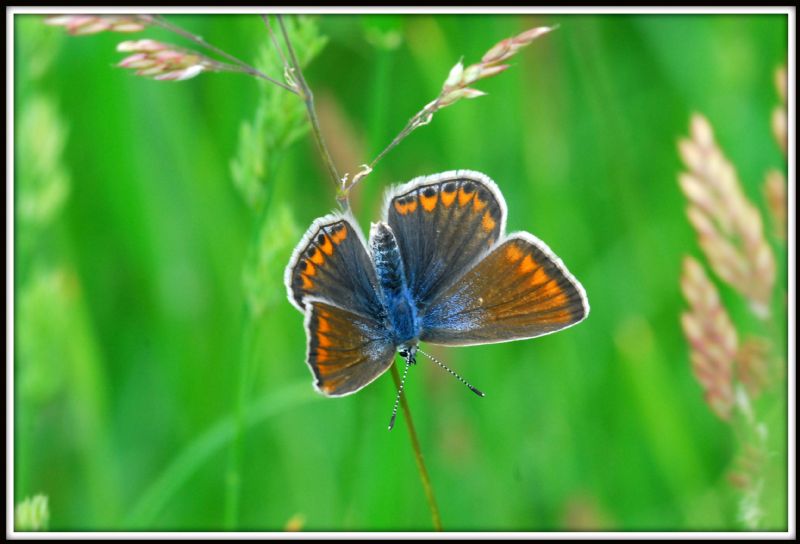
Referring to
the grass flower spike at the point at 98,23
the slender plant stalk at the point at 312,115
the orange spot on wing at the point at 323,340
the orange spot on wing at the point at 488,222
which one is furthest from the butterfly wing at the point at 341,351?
the grass flower spike at the point at 98,23

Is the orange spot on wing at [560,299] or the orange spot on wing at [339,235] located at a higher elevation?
the orange spot on wing at [339,235]

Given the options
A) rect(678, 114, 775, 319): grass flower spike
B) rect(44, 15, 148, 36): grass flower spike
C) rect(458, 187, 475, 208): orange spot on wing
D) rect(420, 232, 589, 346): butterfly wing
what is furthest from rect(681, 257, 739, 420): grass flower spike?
rect(44, 15, 148, 36): grass flower spike

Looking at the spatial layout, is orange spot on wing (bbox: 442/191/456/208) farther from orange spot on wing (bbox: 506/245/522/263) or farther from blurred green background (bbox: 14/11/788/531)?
blurred green background (bbox: 14/11/788/531)

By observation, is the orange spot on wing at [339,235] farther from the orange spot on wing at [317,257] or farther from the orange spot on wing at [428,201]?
the orange spot on wing at [428,201]

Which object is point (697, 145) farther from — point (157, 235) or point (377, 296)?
point (157, 235)

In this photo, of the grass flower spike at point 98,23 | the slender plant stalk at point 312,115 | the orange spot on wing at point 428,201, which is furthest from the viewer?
the orange spot on wing at point 428,201
